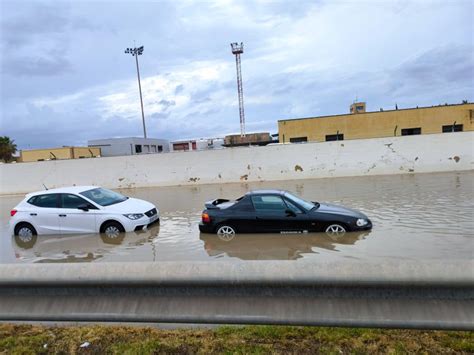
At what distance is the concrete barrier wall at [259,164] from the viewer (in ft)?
76.9

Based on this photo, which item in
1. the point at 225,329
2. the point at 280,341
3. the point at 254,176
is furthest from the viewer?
the point at 254,176

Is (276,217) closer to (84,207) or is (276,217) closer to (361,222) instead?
(361,222)

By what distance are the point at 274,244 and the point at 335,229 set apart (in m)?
1.57

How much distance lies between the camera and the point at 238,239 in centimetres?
948

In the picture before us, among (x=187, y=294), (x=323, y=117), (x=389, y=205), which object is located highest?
(x=323, y=117)

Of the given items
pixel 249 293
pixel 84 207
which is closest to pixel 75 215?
pixel 84 207

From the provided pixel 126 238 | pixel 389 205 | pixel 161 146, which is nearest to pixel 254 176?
pixel 389 205

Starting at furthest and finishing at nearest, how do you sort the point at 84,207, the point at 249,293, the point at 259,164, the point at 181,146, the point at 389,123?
the point at 181,146, the point at 389,123, the point at 259,164, the point at 84,207, the point at 249,293

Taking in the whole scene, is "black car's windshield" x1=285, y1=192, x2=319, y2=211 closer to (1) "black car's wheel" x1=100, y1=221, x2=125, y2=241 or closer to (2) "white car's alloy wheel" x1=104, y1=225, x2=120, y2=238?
(1) "black car's wheel" x1=100, y1=221, x2=125, y2=241

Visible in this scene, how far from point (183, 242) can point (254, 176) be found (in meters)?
15.5

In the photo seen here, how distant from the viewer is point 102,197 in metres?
11.6

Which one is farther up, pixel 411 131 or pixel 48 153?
pixel 48 153

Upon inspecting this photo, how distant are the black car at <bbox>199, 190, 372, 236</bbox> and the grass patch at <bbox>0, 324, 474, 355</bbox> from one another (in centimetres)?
566

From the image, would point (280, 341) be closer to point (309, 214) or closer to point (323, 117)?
point (309, 214)
